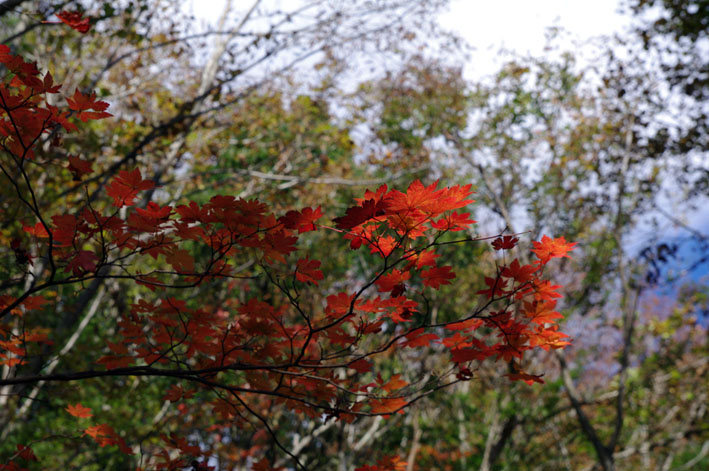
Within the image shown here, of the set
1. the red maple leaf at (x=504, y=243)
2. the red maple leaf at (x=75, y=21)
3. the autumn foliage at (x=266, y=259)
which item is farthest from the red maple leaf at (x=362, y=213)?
the red maple leaf at (x=75, y=21)

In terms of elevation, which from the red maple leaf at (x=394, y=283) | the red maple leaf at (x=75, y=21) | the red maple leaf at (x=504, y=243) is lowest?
the red maple leaf at (x=394, y=283)

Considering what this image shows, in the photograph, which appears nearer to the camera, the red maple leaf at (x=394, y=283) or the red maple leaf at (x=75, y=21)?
the red maple leaf at (x=394, y=283)

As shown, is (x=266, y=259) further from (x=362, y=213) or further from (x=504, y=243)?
(x=504, y=243)

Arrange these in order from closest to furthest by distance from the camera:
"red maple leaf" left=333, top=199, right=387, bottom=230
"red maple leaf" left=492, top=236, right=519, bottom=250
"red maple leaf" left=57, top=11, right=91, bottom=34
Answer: "red maple leaf" left=333, top=199, right=387, bottom=230
"red maple leaf" left=492, top=236, right=519, bottom=250
"red maple leaf" left=57, top=11, right=91, bottom=34

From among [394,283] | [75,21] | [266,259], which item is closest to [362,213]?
[394,283]

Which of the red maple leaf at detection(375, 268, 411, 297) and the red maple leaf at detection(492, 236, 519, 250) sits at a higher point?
the red maple leaf at detection(492, 236, 519, 250)

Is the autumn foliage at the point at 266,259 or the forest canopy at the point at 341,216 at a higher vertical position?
the forest canopy at the point at 341,216

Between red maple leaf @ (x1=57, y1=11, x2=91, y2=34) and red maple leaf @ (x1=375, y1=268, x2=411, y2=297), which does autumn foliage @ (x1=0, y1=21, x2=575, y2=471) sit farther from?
red maple leaf @ (x1=57, y1=11, x2=91, y2=34)

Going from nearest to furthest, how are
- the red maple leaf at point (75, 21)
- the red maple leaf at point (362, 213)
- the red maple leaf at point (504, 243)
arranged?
the red maple leaf at point (362, 213) < the red maple leaf at point (504, 243) < the red maple leaf at point (75, 21)

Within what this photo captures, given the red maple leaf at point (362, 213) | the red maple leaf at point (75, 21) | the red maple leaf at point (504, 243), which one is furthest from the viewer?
the red maple leaf at point (75, 21)

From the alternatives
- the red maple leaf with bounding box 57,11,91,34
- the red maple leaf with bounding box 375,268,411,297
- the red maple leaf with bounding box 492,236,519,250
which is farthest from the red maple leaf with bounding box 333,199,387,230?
the red maple leaf with bounding box 57,11,91,34

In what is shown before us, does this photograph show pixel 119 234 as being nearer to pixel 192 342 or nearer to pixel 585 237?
pixel 192 342

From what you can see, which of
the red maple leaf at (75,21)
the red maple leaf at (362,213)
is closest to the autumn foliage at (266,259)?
the red maple leaf at (362,213)

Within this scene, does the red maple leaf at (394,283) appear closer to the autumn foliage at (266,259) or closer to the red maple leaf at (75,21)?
the autumn foliage at (266,259)
